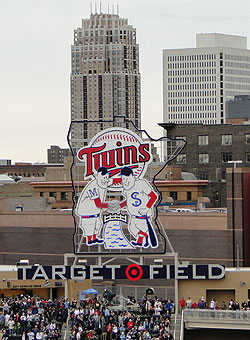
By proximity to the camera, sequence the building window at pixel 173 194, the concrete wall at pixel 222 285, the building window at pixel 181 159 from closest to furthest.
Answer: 1. the concrete wall at pixel 222 285
2. the building window at pixel 173 194
3. the building window at pixel 181 159

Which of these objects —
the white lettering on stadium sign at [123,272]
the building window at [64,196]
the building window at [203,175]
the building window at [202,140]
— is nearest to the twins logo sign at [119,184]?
the white lettering on stadium sign at [123,272]

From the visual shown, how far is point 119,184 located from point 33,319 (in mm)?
10634

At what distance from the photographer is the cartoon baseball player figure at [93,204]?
226 feet

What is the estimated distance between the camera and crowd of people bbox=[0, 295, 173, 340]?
2470 inches

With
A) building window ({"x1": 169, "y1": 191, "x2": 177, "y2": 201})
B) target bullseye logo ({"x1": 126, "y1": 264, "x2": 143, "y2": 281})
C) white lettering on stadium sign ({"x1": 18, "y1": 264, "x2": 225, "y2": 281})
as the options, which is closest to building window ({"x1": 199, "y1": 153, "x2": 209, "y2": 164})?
building window ({"x1": 169, "y1": 191, "x2": 177, "y2": 201})

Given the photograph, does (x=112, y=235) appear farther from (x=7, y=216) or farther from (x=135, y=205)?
(x=7, y=216)

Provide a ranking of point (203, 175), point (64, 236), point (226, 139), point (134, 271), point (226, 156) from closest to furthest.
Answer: point (134, 271), point (64, 236), point (226, 139), point (226, 156), point (203, 175)

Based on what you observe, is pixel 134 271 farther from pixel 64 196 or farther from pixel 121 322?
pixel 64 196

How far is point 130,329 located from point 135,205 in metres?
9.55

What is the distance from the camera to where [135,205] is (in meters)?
69.0

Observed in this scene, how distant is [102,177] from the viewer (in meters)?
69.0

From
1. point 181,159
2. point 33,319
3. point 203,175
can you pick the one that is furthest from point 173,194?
point 33,319

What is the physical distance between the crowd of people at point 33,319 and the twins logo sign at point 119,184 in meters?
5.22

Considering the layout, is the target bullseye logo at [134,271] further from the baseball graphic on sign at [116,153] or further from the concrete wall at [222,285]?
the baseball graphic on sign at [116,153]
